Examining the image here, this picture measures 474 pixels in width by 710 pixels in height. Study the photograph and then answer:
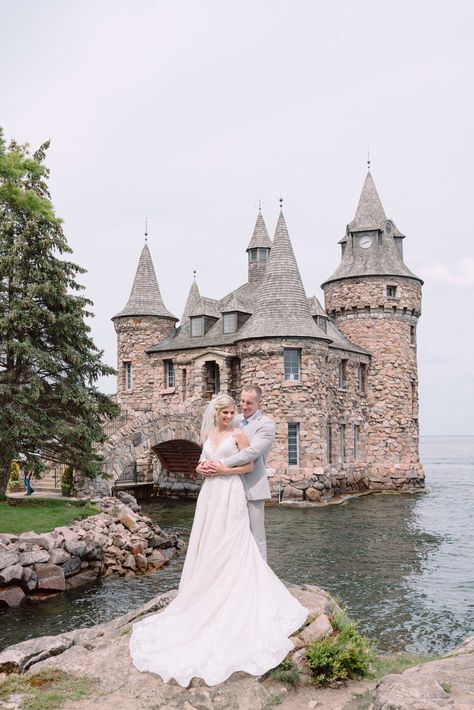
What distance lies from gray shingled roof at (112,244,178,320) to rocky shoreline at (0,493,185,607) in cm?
1949

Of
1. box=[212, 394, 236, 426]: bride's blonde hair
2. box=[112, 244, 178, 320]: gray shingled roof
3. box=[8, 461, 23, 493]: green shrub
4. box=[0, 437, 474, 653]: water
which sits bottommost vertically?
box=[0, 437, 474, 653]: water

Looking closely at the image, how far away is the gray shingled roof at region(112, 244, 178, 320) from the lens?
3747 cm

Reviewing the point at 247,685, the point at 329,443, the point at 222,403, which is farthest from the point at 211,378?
the point at 247,685

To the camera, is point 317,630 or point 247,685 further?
point 317,630

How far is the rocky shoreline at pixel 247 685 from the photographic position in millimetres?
5046

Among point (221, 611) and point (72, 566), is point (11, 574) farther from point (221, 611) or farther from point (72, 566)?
point (221, 611)

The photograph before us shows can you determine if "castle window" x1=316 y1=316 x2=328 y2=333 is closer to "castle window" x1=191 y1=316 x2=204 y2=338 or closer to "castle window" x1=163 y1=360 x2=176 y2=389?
"castle window" x1=191 y1=316 x2=204 y2=338

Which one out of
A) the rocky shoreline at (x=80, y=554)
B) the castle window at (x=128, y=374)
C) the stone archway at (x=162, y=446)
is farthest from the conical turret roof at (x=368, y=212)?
the rocky shoreline at (x=80, y=554)

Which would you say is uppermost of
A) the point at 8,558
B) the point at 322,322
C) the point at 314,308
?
the point at 314,308

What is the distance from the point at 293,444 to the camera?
96.7ft

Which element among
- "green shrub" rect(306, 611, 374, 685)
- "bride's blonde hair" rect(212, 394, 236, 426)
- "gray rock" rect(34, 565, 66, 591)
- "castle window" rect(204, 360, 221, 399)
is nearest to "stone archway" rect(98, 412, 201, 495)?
"castle window" rect(204, 360, 221, 399)

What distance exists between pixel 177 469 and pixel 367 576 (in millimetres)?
19558

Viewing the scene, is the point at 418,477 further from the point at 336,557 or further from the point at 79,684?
the point at 79,684

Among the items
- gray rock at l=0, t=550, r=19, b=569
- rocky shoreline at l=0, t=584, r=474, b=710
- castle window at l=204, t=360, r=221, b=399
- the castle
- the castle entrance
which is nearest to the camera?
rocky shoreline at l=0, t=584, r=474, b=710
